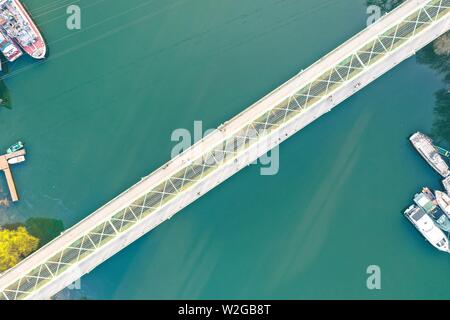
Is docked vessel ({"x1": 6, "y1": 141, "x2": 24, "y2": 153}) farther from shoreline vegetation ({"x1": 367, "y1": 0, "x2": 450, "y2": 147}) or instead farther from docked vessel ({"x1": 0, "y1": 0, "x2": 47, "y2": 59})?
shoreline vegetation ({"x1": 367, "y1": 0, "x2": 450, "y2": 147})

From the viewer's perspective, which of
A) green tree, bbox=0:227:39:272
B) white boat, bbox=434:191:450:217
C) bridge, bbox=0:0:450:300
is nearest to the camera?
bridge, bbox=0:0:450:300

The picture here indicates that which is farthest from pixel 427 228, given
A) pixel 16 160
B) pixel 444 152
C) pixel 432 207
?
pixel 16 160

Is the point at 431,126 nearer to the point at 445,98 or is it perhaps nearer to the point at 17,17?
the point at 445,98

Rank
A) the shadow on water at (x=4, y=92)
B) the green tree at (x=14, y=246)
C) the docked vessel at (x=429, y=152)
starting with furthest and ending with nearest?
the shadow on water at (x=4, y=92) < the docked vessel at (x=429, y=152) < the green tree at (x=14, y=246)

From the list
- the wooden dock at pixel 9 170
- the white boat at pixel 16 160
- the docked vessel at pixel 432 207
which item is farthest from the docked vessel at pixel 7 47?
the docked vessel at pixel 432 207

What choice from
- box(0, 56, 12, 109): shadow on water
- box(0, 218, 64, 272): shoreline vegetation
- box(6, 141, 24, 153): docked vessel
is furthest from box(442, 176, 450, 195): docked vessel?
box(0, 56, 12, 109): shadow on water

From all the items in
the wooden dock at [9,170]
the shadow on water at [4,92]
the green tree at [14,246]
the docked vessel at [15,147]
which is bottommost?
the green tree at [14,246]

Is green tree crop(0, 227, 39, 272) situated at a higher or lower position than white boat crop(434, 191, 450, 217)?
higher

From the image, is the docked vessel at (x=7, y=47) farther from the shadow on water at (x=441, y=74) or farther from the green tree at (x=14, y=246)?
the shadow on water at (x=441, y=74)
